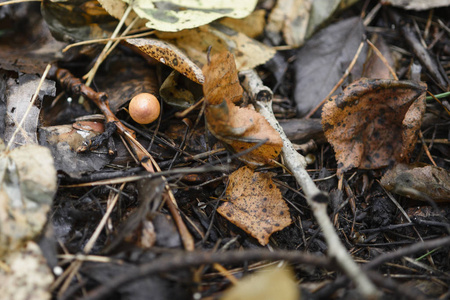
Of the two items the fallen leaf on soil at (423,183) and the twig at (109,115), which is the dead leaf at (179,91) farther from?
the fallen leaf on soil at (423,183)

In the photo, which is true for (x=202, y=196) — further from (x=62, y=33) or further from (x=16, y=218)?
(x=62, y=33)

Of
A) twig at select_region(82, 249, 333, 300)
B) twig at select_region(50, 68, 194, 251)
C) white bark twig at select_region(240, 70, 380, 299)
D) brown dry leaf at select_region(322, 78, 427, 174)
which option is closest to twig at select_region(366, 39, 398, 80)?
brown dry leaf at select_region(322, 78, 427, 174)

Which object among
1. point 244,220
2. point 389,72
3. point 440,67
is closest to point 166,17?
point 244,220

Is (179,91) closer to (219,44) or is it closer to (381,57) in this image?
(219,44)

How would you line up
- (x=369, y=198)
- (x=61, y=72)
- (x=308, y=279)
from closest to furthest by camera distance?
1. (x=308, y=279)
2. (x=369, y=198)
3. (x=61, y=72)

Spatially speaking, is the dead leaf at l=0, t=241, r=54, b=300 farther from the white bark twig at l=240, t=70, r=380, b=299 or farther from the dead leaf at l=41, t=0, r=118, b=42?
the dead leaf at l=41, t=0, r=118, b=42

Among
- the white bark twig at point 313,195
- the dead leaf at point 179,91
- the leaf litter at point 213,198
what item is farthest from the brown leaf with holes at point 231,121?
the dead leaf at point 179,91
